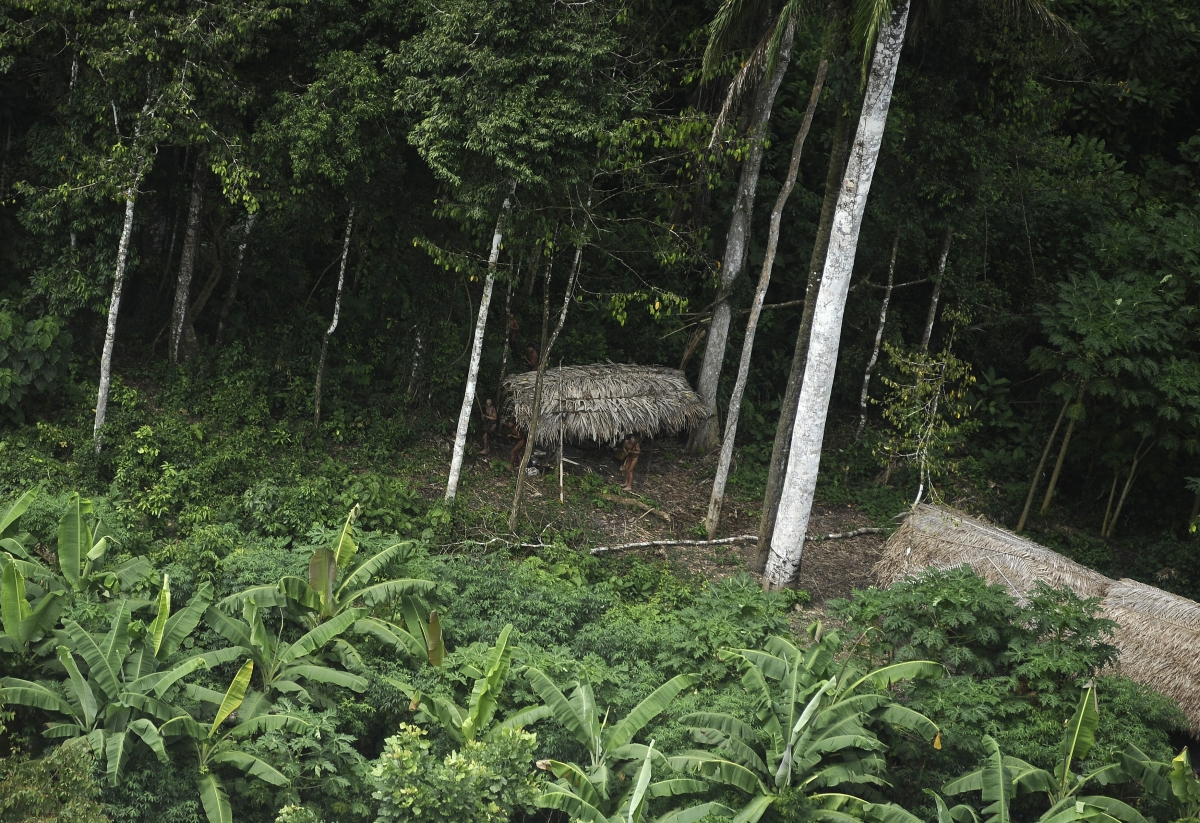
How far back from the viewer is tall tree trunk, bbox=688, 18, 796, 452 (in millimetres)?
12484

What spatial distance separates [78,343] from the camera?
39.4 feet

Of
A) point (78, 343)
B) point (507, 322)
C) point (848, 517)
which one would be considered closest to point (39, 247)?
point (78, 343)

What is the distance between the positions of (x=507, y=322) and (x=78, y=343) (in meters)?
5.38

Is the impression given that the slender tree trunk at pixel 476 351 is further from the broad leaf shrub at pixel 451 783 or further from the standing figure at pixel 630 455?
the broad leaf shrub at pixel 451 783

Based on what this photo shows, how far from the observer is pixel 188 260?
12.5 meters

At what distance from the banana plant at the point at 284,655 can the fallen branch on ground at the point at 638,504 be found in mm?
5455

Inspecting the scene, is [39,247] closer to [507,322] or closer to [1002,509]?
[507,322]

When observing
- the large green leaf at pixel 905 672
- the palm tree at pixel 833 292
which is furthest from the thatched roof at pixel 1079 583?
the large green leaf at pixel 905 672

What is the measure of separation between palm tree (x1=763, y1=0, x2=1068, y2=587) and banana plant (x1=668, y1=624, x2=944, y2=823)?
2.87 metres

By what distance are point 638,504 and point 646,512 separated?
198 millimetres

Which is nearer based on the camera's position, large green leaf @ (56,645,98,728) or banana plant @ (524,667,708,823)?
banana plant @ (524,667,708,823)

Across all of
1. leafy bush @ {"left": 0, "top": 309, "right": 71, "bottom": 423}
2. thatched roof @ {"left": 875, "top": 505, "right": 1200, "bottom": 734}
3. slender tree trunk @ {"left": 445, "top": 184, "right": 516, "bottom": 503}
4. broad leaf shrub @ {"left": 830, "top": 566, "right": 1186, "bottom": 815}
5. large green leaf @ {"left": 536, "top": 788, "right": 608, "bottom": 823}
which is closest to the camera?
large green leaf @ {"left": 536, "top": 788, "right": 608, "bottom": 823}

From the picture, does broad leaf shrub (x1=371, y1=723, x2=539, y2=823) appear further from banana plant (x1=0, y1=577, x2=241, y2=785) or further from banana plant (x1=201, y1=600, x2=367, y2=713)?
banana plant (x1=0, y1=577, x2=241, y2=785)

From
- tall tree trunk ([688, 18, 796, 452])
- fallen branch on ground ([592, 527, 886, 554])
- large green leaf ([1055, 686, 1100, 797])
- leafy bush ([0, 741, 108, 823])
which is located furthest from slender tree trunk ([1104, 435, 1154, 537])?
leafy bush ([0, 741, 108, 823])
